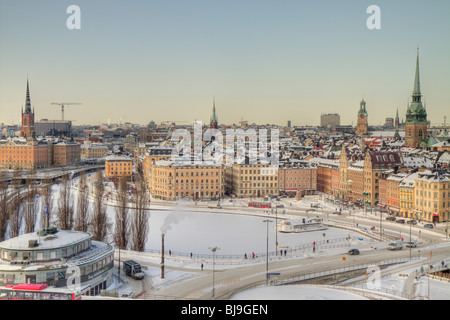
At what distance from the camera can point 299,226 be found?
75.0 ft

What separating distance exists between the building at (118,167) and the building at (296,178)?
51.2 feet

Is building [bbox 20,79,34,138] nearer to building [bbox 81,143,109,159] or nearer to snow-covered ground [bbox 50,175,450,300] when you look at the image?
building [bbox 81,143,109,159]

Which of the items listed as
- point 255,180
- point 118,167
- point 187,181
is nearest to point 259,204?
point 255,180

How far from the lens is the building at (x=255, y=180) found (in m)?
35.3

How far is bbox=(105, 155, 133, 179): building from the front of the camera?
45.4 meters

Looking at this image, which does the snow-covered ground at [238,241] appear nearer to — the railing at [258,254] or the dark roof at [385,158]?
the railing at [258,254]

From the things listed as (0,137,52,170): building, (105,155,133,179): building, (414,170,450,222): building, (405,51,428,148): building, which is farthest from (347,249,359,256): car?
(0,137,52,170): building

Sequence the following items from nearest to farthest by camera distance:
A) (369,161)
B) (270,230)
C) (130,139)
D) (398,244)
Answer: (398,244) < (270,230) < (369,161) < (130,139)

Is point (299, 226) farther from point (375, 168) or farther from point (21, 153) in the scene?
point (21, 153)

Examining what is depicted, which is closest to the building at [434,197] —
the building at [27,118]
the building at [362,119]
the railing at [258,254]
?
the railing at [258,254]

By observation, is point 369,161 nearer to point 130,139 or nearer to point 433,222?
point 433,222
